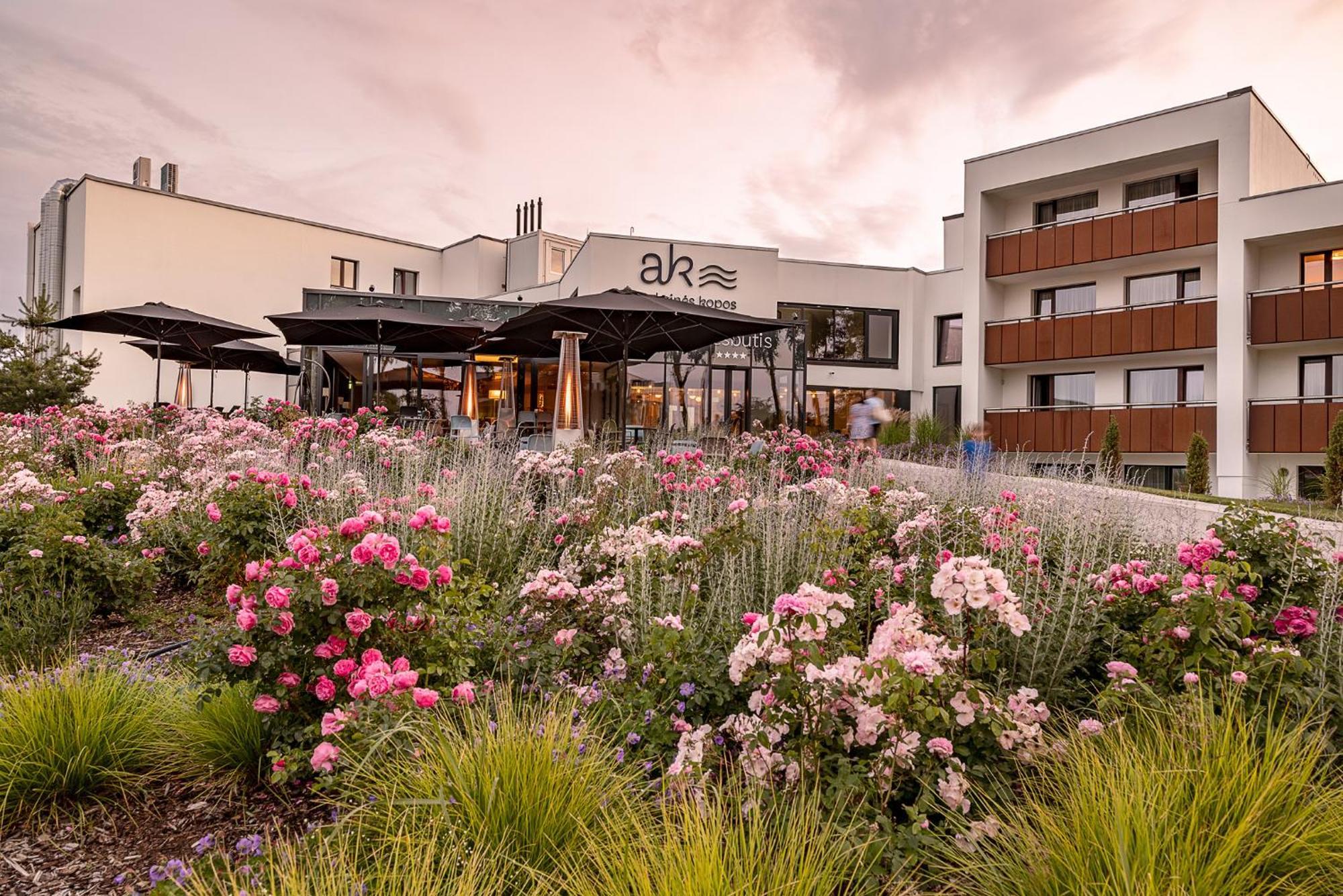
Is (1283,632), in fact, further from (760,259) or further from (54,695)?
(760,259)

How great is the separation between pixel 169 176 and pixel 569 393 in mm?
26279

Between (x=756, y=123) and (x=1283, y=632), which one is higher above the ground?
(x=756, y=123)

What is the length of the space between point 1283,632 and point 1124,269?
63.6ft

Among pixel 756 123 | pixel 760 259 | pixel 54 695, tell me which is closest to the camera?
pixel 54 695

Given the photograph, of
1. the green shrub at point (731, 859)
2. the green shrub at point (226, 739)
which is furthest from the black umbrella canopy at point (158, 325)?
the green shrub at point (731, 859)

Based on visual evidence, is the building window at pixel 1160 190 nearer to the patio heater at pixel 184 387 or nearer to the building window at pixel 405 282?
the patio heater at pixel 184 387

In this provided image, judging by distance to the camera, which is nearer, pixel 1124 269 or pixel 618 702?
pixel 618 702

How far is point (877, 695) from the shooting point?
6.57ft

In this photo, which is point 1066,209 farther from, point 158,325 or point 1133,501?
point 158,325

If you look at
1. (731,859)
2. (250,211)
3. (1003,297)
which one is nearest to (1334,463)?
(1003,297)

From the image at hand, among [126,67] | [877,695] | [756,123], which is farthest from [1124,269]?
[126,67]

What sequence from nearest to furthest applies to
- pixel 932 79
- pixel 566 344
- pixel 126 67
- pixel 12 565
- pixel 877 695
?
pixel 877 695, pixel 12 565, pixel 566 344, pixel 932 79, pixel 126 67

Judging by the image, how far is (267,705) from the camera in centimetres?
230

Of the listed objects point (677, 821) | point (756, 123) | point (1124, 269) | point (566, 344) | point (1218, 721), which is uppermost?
point (756, 123)
